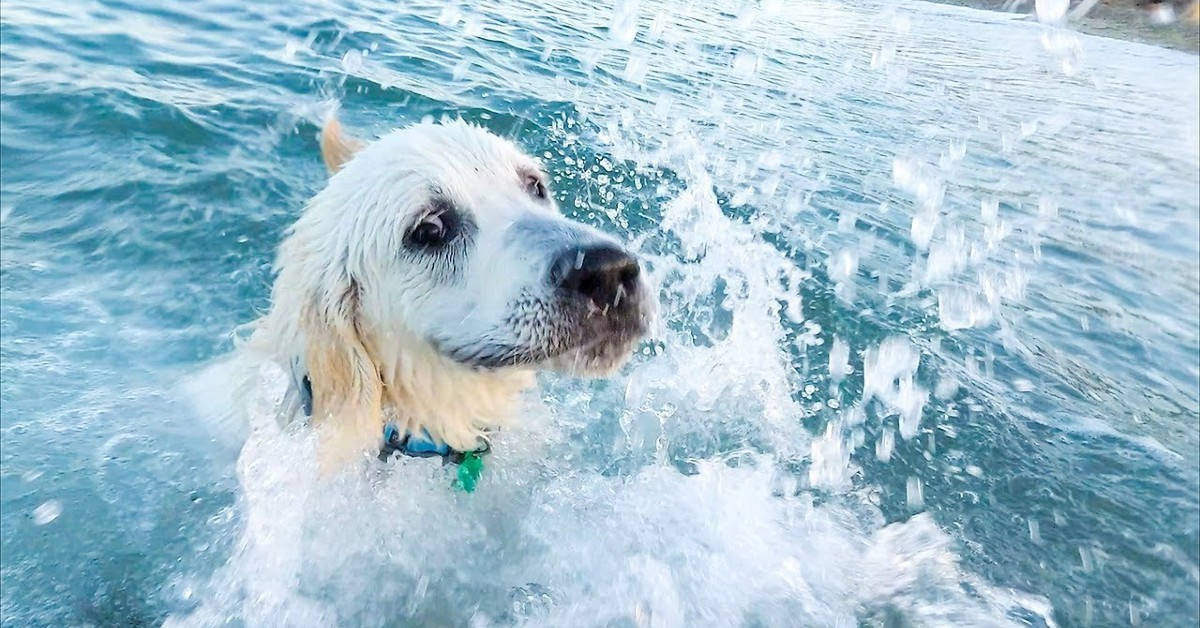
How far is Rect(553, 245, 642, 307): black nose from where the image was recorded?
9.57 feet

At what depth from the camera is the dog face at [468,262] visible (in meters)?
2.96

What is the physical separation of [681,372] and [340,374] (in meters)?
2.52

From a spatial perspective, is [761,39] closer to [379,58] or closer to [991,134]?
[991,134]

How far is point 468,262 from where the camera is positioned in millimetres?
3182

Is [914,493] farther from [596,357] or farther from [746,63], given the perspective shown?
[746,63]

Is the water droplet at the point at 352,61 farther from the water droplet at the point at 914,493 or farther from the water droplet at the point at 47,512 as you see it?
the water droplet at the point at 914,493

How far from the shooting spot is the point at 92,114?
6957 mm

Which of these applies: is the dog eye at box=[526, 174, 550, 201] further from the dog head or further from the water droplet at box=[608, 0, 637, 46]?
the water droplet at box=[608, 0, 637, 46]

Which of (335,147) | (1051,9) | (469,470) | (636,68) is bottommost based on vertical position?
(469,470)

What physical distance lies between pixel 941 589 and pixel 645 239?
11.8 feet

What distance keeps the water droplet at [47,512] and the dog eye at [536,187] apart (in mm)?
2715

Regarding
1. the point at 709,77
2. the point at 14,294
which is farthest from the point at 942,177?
the point at 14,294

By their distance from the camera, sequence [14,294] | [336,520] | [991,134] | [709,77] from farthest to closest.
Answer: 1. [709,77]
2. [991,134]
3. [14,294]
4. [336,520]

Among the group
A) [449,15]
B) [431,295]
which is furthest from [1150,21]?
[449,15]
